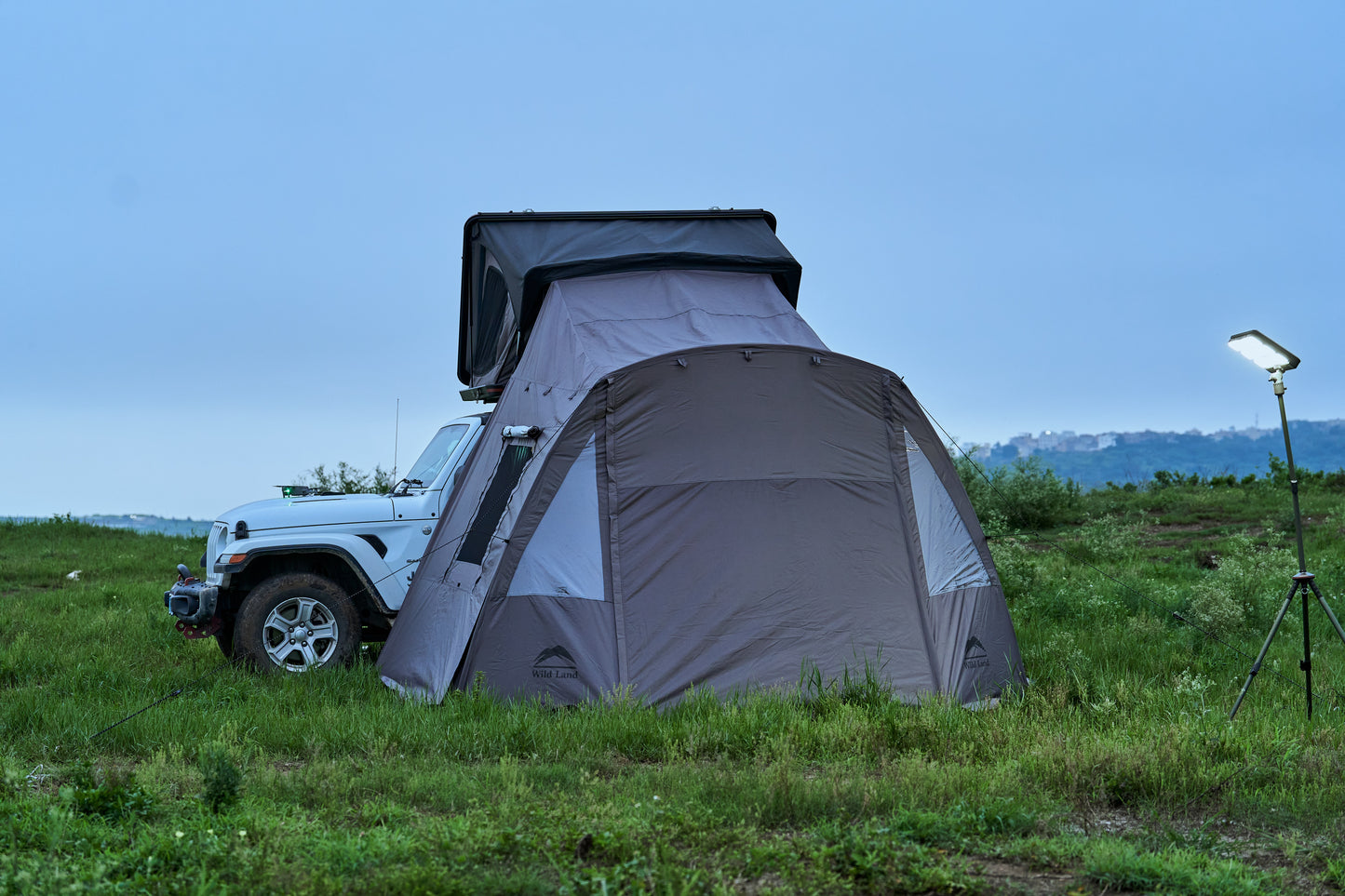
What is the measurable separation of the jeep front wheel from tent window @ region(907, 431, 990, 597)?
15.4 ft

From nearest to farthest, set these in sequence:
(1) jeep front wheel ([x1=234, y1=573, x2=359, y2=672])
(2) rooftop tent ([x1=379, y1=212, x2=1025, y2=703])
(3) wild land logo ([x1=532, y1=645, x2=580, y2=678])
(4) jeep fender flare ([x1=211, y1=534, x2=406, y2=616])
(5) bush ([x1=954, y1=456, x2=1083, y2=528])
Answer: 1. (3) wild land logo ([x1=532, y1=645, x2=580, y2=678])
2. (2) rooftop tent ([x1=379, y1=212, x2=1025, y2=703])
3. (1) jeep front wheel ([x1=234, y1=573, x2=359, y2=672])
4. (4) jeep fender flare ([x1=211, y1=534, x2=406, y2=616])
5. (5) bush ([x1=954, y1=456, x2=1083, y2=528])

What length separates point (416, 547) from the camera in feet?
30.3

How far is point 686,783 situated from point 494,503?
11.0 ft

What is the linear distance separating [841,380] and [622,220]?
2771mm

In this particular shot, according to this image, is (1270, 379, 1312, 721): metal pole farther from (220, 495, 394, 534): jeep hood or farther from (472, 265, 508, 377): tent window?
(220, 495, 394, 534): jeep hood

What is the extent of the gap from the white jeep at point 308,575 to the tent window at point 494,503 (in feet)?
3.78

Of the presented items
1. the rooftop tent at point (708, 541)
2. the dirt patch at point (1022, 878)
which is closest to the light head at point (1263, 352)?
the rooftop tent at point (708, 541)

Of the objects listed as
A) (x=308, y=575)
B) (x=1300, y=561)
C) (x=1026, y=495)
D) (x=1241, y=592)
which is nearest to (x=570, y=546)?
(x=308, y=575)

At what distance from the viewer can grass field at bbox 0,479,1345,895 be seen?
441 centimetres

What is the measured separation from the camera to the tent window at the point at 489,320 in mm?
9898

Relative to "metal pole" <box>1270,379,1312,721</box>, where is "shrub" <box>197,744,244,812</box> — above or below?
below

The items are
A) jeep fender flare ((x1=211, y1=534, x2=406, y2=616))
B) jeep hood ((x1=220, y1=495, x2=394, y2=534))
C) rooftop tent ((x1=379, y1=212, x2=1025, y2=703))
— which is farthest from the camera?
jeep hood ((x1=220, y1=495, x2=394, y2=534))

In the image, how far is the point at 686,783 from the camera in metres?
5.44

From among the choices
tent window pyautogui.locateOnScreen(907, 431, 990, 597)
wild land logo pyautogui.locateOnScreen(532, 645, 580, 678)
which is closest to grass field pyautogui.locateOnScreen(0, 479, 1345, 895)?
wild land logo pyautogui.locateOnScreen(532, 645, 580, 678)
